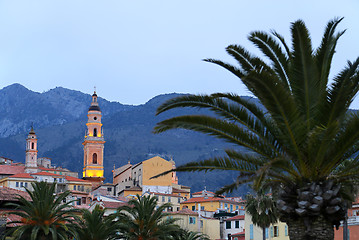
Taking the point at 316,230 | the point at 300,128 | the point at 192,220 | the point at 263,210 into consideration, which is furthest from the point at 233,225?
the point at 300,128

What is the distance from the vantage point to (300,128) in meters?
19.2

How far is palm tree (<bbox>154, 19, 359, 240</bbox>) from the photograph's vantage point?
1944cm

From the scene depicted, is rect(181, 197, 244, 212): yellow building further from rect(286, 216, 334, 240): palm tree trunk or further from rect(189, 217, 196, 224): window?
rect(286, 216, 334, 240): palm tree trunk

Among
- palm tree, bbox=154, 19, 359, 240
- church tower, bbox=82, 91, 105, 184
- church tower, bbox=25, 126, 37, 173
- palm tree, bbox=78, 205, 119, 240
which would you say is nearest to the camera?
palm tree, bbox=154, 19, 359, 240

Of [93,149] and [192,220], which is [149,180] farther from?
[93,149]

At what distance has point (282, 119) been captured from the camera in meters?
19.3

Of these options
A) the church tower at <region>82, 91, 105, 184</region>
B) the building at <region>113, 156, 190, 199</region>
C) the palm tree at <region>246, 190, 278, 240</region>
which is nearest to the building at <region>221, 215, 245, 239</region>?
the building at <region>113, 156, 190, 199</region>

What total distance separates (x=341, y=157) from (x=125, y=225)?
3285 cm

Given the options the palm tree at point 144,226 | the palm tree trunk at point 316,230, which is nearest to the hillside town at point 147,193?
the palm tree at point 144,226

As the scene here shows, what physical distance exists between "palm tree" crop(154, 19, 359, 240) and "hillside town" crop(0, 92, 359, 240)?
139 ft

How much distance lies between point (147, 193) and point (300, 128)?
338 feet

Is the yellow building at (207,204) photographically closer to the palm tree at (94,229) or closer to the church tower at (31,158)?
the church tower at (31,158)

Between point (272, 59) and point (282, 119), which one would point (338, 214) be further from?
point (272, 59)

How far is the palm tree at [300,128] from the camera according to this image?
19.4m
